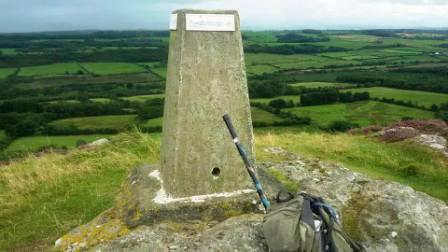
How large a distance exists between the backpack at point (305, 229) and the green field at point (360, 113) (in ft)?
108

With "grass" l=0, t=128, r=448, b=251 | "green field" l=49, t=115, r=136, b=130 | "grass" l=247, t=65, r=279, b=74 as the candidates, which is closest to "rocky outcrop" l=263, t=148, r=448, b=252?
"grass" l=0, t=128, r=448, b=251

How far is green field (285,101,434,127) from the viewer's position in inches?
1524

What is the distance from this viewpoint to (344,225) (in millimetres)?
6520

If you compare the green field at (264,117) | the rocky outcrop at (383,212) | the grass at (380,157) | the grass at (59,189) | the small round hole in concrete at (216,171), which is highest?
the small round hole in concrete at (216,171)

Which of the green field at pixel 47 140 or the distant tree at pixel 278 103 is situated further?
the distant tree at pixel 278 103

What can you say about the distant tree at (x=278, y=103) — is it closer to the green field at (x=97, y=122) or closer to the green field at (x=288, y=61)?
the green field at (x=97, y=122)

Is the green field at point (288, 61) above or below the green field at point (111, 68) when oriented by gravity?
above

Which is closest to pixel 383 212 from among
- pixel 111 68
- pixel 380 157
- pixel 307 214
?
pixel 307 214

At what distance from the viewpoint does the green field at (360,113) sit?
127ft

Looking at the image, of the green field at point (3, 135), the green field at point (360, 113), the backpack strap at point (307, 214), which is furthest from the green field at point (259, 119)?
the backpack strap at point (307, 214)

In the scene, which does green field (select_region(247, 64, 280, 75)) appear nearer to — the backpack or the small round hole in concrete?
the small round hole in concrete

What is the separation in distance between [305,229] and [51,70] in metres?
101

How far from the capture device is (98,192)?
9148 millimetres

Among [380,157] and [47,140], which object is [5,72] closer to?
[47,140]
